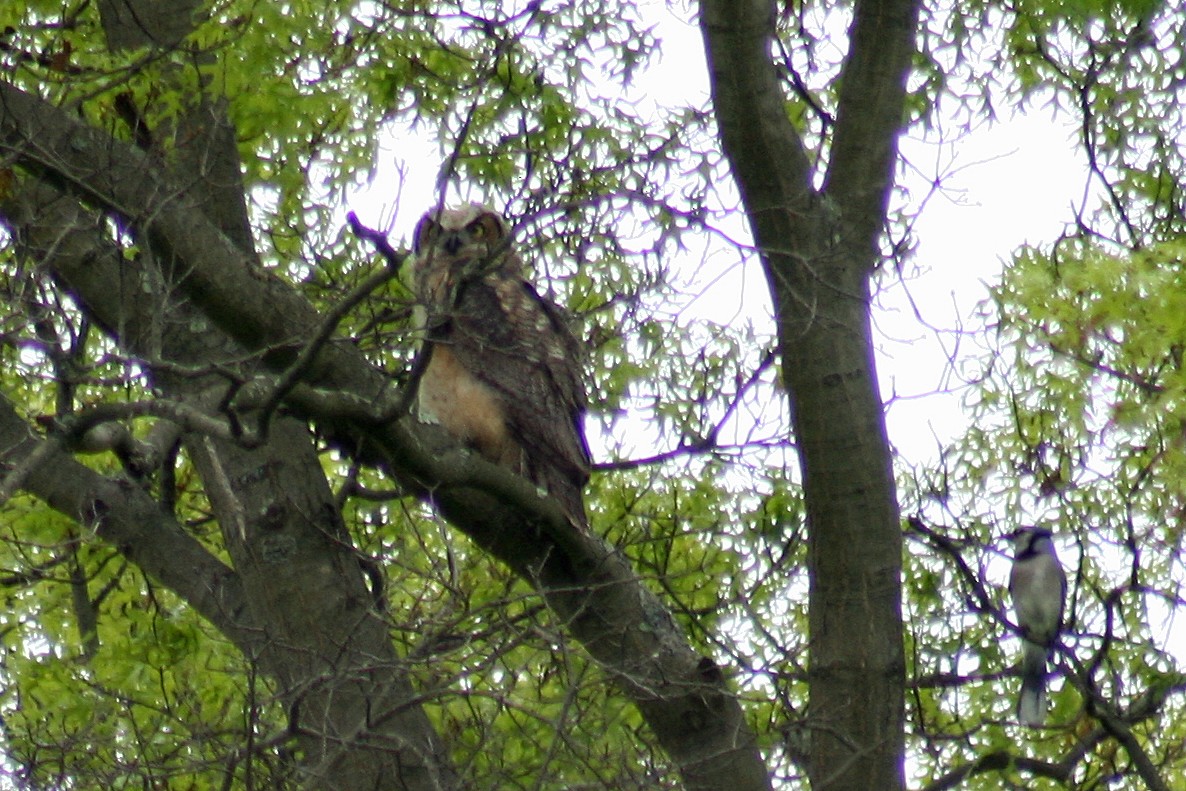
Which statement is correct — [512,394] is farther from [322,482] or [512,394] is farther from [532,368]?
[322,482]

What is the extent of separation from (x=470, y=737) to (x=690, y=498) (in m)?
1.46

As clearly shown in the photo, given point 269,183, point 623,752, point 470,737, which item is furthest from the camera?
point 470,737

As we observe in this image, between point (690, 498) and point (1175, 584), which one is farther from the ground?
point (690, 498)

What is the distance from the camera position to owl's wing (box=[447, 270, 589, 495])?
21.1 feet

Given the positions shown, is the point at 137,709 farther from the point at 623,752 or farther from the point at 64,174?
the point at 64,174

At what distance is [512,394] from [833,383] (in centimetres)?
174

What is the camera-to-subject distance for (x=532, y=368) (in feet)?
21.7

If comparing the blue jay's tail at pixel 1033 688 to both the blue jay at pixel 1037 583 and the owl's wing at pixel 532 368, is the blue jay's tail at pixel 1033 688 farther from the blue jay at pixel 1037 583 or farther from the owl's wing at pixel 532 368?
the owl's wing at pixel 532 368

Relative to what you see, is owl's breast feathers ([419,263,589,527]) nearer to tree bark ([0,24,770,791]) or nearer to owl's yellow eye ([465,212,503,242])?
owl's yellow eye ([465,212,503,242])

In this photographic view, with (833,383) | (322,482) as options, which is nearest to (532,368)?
(322,482)

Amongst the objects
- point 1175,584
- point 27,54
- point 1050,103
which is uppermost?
point 1050,103

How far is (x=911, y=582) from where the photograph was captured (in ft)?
22.7

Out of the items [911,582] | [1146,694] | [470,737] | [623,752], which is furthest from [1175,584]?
[470,737]

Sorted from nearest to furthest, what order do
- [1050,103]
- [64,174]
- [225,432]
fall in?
[225,432] → [64,174] → [1050,103]
